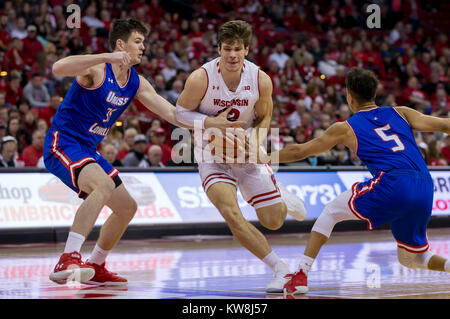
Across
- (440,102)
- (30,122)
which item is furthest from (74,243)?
Result: (440,102)

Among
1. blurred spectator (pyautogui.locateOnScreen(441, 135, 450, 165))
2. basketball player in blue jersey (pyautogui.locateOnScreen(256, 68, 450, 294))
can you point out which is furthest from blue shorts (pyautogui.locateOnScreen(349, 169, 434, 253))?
blurred spectator (pyautogui.locateOnScreen(441, 135, 450, 165))

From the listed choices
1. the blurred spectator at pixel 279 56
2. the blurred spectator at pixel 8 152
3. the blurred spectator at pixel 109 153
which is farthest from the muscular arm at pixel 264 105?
the blurred spectator at pixel 279 56

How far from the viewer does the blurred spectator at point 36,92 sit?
1386 cm

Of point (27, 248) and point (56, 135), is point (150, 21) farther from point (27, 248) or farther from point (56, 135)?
point (56, 135)

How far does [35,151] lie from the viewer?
11.6 m

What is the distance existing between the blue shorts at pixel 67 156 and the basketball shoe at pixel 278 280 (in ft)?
5.45

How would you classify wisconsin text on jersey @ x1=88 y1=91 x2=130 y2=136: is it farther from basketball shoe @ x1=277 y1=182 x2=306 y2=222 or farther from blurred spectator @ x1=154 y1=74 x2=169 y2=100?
blurred spectator @ x1=154 y1=74 x2=169 y2=100

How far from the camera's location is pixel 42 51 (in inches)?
576

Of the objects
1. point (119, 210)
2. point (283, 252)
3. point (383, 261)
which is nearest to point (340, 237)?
point (283, 252)

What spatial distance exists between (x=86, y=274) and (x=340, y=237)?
7560 mm

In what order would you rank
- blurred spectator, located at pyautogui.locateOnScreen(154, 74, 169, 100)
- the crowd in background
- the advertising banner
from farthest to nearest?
1. blurred spectator, located at pyautogui.locateOnScreen(154, 74, 169, 100)
2. the crowd in background
3. the advertising banner

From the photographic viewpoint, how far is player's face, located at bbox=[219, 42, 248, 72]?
20.8ft

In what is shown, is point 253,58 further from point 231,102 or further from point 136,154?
point 231,102

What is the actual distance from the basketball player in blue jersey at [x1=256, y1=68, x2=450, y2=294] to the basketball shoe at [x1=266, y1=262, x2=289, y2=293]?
121mm
